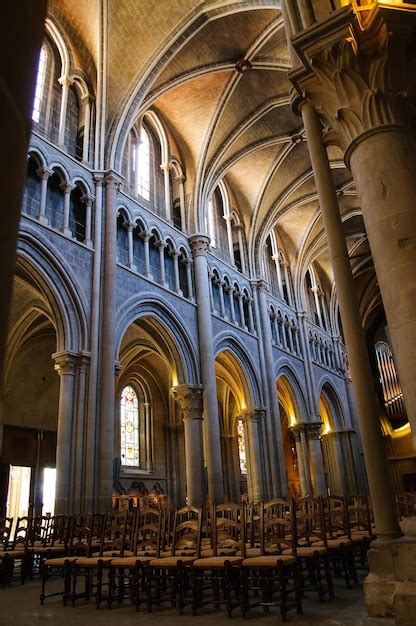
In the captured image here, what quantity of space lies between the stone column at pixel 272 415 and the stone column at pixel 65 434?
1016 cm

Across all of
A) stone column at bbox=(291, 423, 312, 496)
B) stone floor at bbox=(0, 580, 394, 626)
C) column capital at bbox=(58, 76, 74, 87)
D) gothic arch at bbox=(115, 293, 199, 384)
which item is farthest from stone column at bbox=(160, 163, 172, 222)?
stone floor at bbox=(0, 580, 394, 626)

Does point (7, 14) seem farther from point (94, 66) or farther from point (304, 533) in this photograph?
point (94, 66)

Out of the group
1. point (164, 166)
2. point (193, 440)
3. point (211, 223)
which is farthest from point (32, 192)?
point (211, 223)

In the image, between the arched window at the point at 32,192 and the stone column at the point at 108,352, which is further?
the arched window at the point at 32,192

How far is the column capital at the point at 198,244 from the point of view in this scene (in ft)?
57.8

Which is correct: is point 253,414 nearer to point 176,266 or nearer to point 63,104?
point 176,266

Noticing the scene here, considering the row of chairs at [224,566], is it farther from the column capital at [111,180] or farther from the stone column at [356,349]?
the column capital at [111,180]

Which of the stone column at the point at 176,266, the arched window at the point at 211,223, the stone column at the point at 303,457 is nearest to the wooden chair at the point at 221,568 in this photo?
the stone column at the point at 176,266

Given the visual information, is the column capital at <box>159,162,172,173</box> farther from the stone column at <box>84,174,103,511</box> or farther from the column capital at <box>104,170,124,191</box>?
the stone column at <box>84,174,103,511</box>

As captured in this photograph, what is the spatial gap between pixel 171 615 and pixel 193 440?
1025 cm

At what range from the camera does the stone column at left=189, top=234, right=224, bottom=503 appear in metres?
15.5

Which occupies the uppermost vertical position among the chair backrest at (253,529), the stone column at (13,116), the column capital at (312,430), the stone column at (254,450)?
the column capital at (312,430)

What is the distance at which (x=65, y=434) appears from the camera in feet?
Answer: 36.3

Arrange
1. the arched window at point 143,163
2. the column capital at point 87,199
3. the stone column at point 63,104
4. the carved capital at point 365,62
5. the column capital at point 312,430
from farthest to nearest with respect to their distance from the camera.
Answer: the column capital at point 312,430 → the arched window at point 143,163 → the stone column at point 63,104 → the column capital at point 87,199 → the carved capital at point 365,62
